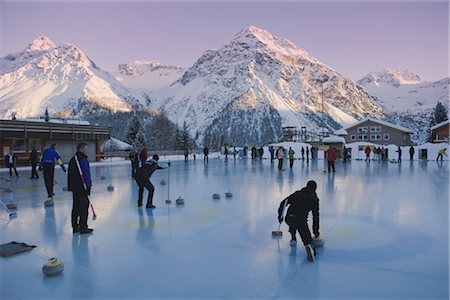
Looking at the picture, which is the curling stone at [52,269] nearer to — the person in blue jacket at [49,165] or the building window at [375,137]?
the person in blue jacket at [49,165]

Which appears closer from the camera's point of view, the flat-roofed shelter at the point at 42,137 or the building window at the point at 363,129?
the flat-roofed shelter at the point at 42,137

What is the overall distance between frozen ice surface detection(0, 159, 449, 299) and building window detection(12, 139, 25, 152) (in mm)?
19532

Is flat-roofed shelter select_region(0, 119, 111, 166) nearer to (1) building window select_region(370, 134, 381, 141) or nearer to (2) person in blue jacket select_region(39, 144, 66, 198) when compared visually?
(2) person in blue jacket select_region(39, 144, 66, 198)

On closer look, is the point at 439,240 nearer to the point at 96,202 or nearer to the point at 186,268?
the point at 186,268

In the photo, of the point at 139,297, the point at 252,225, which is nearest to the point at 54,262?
the point at 139,297

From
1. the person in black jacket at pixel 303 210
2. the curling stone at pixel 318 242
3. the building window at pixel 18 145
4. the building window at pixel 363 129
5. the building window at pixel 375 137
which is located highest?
the building window at pixel 363 129

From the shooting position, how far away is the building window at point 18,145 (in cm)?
2500

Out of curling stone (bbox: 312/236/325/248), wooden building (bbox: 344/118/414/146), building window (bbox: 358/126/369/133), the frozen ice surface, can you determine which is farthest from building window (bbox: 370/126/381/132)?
curling stone (bbox: 312/236/325/248)

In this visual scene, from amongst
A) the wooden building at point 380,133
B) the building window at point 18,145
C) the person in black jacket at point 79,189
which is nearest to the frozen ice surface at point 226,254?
the person in black jacket at point 79,189

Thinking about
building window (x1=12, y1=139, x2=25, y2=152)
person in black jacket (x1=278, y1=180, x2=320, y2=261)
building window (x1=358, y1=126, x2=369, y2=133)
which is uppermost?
building window (x1=358, y1=126, x2=369, y2=133)

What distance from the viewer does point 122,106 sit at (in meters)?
195

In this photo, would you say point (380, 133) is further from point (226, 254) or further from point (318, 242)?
point (226, 254)

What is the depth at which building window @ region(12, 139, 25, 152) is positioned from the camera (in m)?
25.0

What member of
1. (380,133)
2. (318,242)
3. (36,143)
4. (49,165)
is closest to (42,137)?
(36,143)
